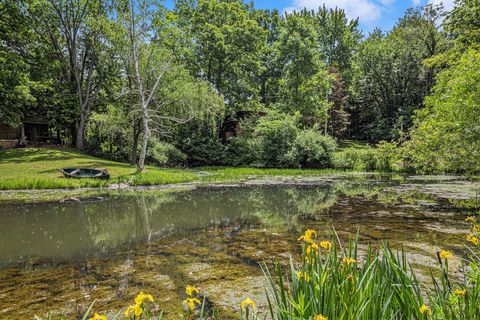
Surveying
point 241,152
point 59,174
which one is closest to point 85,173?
point 59,174

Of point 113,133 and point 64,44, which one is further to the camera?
point 64,44

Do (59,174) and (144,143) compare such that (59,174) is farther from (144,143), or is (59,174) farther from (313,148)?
(313,148)

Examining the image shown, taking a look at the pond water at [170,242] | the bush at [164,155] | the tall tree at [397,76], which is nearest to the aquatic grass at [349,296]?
the pond water at [170,242]

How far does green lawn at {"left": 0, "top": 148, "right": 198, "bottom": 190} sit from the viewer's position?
16.5 meters

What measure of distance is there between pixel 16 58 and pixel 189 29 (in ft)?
67.3

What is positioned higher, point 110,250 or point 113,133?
point 113,133

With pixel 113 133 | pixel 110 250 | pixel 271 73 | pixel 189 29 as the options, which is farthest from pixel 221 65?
pixel 110 250

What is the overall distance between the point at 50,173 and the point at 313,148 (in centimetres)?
2289

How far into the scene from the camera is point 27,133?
4019 centimetres

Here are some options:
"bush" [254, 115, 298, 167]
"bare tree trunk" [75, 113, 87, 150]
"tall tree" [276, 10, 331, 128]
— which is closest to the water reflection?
"bush" [254, 115, 298, 167]

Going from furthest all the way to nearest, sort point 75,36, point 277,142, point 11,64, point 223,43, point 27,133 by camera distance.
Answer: point 27,133 < point 223,43 < point 75,36 < point 277,142 < point 11,64

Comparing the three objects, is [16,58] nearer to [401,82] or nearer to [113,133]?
[113,133]

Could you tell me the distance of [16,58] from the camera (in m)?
23.3

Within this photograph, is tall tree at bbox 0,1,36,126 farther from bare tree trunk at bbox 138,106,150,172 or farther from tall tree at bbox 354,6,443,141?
tall tree at bbox 354,6,443,141
